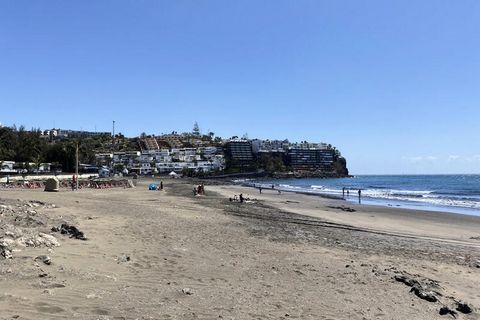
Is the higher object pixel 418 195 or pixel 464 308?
pixel 464 308

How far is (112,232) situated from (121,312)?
7602 mm

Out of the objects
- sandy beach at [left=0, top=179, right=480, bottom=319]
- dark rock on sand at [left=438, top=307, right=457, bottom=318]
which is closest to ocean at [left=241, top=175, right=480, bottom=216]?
sandy beach at [left=0, top=179, right=480, bottom=319]

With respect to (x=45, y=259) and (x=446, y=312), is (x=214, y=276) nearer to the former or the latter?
(x=45, y=259)

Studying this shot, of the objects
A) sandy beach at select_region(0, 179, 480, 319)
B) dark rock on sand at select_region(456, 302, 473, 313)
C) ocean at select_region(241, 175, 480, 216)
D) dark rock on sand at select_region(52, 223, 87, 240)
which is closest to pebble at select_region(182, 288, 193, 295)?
sandy beach at select_region(0, 179, 480, 319)

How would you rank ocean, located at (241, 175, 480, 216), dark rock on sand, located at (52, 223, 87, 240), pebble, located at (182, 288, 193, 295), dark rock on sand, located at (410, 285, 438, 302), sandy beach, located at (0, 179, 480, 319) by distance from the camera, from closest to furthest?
1. sandy beach, located at (0, 179, 480, 319)
2. pebble, located at (182, 288, 193, 295)
3. dark rock on sand, located at (410, 285, 438, 302)
4. dark rock on sand, located at (52, 223, 87, 240)
5. ocean, located at (241, 175, 480, 216)

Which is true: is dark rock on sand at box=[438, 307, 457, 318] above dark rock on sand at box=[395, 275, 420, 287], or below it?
below

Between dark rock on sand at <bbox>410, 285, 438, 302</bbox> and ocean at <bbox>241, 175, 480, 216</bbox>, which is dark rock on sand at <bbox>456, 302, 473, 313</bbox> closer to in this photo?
dark rock on sand at <bbox>410, 285, 438, 302</bbox>

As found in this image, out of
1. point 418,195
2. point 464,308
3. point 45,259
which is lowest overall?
point 418,195

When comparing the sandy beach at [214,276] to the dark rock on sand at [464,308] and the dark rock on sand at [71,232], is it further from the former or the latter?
the dark rock on sand at [71,232]

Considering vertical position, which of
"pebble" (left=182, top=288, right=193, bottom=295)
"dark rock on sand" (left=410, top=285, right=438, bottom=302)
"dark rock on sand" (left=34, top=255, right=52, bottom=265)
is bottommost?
"dark rock on sand" (left=410, top=285, right=438, bottom=302)

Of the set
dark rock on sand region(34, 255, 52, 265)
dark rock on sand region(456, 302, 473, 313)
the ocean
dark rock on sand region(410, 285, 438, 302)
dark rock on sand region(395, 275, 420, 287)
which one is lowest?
the ocean

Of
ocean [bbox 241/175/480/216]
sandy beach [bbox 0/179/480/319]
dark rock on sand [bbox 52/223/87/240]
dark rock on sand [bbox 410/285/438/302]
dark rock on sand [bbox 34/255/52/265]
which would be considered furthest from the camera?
ocean [bbox 241/175/480/216]

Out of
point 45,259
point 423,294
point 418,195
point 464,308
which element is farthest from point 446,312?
point 418,195

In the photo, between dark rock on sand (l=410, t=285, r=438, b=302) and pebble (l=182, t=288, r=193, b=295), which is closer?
pebble (l=182, t=288, r=193, b=295)
